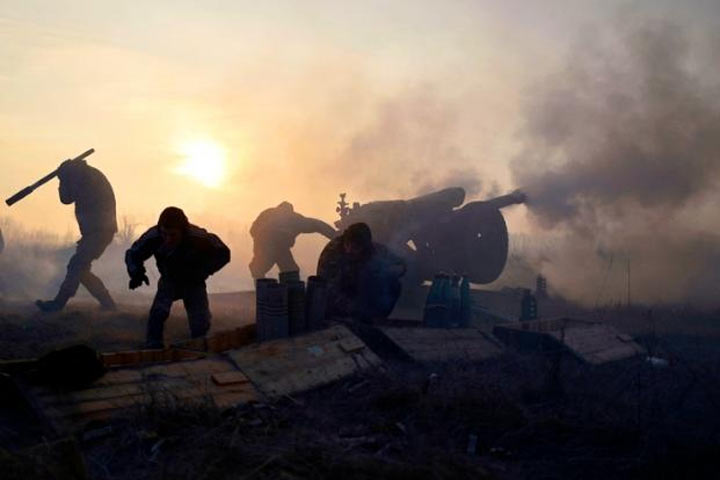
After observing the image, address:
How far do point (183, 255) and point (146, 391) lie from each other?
2.57 m

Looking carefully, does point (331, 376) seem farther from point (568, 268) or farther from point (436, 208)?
point (568, 268)

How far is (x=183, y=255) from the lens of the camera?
25.2ft

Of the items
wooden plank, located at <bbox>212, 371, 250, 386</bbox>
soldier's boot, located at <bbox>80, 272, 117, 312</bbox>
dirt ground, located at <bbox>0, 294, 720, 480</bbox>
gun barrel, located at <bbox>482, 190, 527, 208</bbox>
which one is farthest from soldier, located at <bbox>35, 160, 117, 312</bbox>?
gun barrel, located at <bbox>482, 190, 527, 208</bbox>

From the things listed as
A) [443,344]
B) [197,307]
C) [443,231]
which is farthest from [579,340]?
[443,231]

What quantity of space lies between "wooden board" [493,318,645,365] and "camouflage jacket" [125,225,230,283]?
4.14 m

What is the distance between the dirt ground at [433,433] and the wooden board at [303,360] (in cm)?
17

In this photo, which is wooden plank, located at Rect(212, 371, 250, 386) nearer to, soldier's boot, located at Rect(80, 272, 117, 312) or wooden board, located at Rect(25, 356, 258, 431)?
wooden board, located at Rect(25, 356, 258, 431)

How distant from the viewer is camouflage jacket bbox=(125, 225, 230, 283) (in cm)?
747

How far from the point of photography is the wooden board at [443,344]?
795 centimetres

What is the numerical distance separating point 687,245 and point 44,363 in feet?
57.1

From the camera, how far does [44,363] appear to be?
17.1 ft

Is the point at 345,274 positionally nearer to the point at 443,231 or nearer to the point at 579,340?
the point at 579,340

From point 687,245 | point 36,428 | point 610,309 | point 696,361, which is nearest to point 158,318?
point 36,428

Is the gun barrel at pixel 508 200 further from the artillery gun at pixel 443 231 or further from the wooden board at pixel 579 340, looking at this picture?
the wooden board at pixel 579 340
